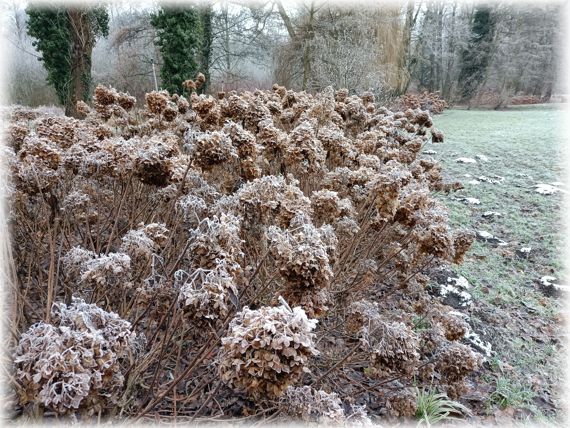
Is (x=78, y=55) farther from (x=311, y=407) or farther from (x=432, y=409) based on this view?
(x=432, y=409)

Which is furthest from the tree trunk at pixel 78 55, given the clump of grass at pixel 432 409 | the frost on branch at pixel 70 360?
the clump of grass at pixel 432 409

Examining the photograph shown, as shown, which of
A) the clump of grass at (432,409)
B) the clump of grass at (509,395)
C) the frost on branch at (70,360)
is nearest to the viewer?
the frost on branch at (70,360)

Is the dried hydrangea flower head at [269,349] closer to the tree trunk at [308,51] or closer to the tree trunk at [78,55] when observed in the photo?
the tree trunk at [78,55]

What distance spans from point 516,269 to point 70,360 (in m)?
5.49

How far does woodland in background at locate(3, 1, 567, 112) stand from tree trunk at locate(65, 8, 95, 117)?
911mm

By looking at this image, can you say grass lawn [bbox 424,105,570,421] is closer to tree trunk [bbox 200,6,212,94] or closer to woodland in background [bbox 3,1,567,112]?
woodland in background [bbox 3,1,567,112]

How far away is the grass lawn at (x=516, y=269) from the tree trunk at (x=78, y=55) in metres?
8.08

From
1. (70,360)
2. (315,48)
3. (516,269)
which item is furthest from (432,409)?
(315,48)

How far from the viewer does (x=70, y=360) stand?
100 cm

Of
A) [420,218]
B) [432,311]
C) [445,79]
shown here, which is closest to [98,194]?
[420,218]

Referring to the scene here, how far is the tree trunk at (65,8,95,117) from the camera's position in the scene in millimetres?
7567

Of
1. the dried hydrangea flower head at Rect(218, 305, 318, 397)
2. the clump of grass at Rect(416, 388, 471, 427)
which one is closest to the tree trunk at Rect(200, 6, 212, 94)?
the clump of grass at Rect(416, 388, 471, 427)

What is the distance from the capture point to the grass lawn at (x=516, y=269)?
315cm

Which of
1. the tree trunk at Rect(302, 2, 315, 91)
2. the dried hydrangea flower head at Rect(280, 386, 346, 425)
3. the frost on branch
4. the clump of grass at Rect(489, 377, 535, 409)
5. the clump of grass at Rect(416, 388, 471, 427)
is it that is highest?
the tree trunk at Rect(302, 2, 315, 91)
